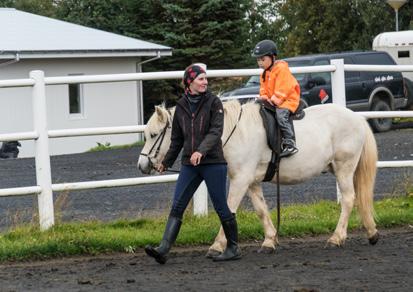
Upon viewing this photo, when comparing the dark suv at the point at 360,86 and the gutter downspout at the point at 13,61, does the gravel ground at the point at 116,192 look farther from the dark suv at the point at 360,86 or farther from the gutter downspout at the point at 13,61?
the gutter downspout at the point at 13,61

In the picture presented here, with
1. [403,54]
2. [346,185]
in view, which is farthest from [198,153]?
[403,54]

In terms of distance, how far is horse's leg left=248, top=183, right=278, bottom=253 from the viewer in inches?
386

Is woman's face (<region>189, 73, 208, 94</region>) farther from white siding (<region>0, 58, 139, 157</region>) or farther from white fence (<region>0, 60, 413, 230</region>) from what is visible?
white siding (<region>0, 58, 139, 157</region>)

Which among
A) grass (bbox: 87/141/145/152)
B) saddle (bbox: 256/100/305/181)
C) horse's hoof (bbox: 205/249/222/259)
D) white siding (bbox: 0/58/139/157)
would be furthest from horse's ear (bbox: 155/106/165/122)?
white siding (bbox: 0/58/139/157)

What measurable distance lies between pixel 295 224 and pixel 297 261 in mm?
1897

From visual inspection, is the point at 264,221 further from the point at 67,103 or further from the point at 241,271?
the point at 67,103

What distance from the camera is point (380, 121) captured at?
25.4 metres

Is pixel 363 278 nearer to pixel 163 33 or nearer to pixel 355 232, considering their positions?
pixel 355 232

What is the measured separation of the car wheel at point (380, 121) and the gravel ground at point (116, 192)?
15.7 ft

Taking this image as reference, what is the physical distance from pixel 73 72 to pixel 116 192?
1862 cm

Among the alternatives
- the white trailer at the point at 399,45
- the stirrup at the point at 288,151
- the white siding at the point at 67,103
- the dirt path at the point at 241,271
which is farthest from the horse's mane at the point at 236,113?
the white trailer at the point at 399,45

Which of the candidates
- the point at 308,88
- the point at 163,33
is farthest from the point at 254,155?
the point at 163,33

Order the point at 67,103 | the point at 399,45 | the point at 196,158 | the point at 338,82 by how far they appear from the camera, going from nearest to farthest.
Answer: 1. the point at 196,158
2. the point at 338,82
3. the point at 67,103
4. the point at 399,45

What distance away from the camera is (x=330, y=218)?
37.2 feet
